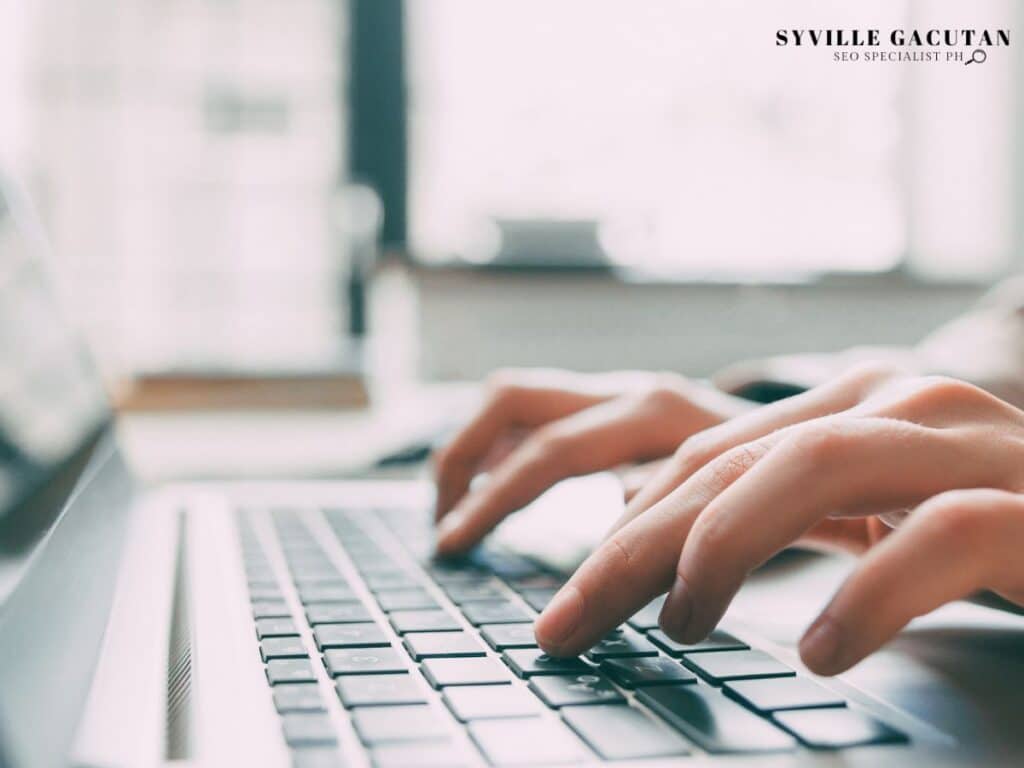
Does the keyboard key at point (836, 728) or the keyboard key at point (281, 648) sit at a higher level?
the keyboard key at point (836, 728)

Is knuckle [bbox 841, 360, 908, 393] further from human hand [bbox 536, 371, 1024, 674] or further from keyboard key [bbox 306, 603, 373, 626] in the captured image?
keyboard key [bbox 306, 603, 373, 626]

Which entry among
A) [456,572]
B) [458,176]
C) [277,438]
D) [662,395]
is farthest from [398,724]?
[458,176]

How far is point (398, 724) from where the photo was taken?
10.8 inches

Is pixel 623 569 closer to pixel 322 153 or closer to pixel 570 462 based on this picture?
pixel 570 462

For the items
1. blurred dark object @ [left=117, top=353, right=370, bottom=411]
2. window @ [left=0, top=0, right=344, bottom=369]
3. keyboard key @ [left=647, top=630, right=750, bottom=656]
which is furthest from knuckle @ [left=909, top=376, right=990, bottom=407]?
window @ [left=0, top=0, right=344, bottom=369]

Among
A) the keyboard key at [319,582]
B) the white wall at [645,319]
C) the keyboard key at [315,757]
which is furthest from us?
the white wall at [645,319]

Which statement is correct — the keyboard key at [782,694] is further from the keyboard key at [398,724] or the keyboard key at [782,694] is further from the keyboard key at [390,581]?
the keyboard key at [390,581]

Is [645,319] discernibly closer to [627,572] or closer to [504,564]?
[504,564]

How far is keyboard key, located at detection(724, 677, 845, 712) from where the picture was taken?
0.29 m

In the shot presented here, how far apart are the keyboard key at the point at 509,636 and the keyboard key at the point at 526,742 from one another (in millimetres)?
69

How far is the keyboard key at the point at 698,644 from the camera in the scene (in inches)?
13.8

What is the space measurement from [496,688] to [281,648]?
0.08 meters

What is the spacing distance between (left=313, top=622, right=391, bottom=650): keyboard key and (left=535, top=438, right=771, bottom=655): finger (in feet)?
0.19

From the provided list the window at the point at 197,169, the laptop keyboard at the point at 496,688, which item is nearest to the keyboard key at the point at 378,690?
the laptop keyboard at the point at 496,688
